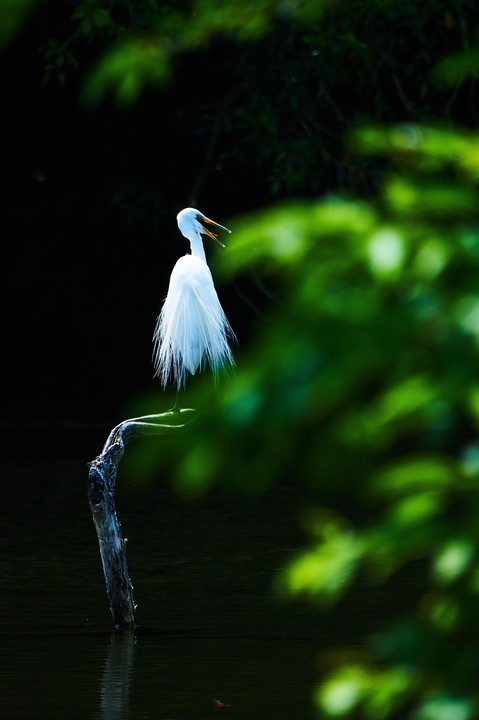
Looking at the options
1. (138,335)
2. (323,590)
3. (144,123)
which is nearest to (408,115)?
(144,123)

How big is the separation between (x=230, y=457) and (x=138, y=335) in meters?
18.7

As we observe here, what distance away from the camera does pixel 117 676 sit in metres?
6.50

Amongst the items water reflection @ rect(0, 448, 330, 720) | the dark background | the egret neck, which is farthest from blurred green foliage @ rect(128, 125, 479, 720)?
the dark background

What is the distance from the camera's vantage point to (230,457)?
140 cm

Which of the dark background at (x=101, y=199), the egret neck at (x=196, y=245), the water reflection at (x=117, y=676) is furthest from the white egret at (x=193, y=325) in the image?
the dark background at (x=101, y=199)

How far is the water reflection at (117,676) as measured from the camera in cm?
591

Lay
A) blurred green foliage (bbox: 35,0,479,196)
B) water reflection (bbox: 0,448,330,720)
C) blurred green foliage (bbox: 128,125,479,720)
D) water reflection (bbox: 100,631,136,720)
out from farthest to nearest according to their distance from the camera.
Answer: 1. blurred green foliage (bbox: 35,0,479,196)
2. water reflection (bbox: 0,448,330,720)
3. water reflection (bbox: 100,631,136,720)
4. blurred green foliage (bbox: 128,125,479,720)

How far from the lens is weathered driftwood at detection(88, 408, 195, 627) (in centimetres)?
693

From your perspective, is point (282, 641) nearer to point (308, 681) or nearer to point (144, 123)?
point (308, 681)

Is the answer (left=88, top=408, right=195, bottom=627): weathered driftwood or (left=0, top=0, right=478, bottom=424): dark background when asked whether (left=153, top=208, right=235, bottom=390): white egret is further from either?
(left=0, top=0, right=478, bottom=424): dark background

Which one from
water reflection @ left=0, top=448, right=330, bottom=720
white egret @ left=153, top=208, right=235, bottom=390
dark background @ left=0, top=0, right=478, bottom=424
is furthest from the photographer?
dark background @ left=0, top=0, right=478, bottom=424

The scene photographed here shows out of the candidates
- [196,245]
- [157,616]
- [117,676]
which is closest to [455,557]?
[117,676]

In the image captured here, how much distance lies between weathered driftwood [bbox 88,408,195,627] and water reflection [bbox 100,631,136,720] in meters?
0.25

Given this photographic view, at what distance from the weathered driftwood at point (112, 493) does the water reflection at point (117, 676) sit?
0.83ft
